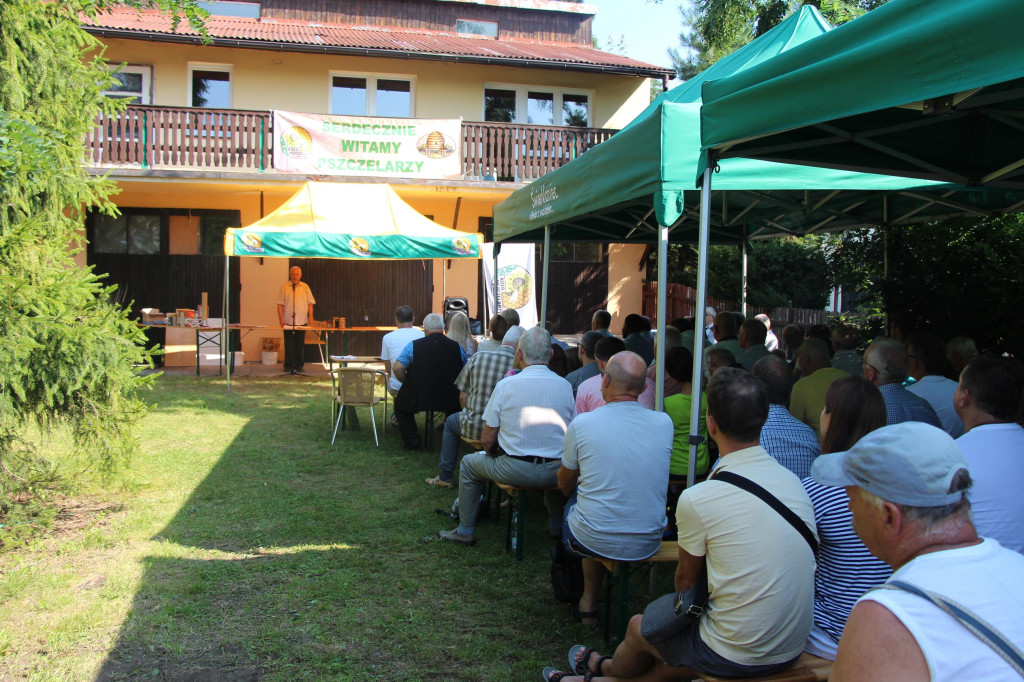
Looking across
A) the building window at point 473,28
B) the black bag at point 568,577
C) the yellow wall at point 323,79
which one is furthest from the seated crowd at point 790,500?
the building window at point 473,28

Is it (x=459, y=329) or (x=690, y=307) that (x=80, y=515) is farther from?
(x=690, y=307)

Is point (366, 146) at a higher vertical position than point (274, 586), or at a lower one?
higher

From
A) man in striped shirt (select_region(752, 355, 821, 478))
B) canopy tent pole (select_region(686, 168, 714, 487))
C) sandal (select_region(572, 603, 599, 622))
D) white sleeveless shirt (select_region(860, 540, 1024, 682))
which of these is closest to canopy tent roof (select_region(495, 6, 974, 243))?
canopy tent pole (select_region(686, 168, 714, 487))

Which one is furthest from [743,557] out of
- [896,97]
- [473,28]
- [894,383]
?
[473,28]

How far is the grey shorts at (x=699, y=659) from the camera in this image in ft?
8.13

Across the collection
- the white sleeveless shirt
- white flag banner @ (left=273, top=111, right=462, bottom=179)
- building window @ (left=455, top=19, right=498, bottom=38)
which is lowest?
the white sleeveless shirt

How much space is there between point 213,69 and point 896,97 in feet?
50.3

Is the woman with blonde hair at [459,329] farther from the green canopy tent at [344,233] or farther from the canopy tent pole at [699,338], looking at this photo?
the canopy tent pole at [699,338]

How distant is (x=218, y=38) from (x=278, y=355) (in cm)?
583

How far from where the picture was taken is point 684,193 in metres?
6.51

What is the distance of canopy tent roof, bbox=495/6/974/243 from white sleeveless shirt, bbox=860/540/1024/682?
237 centimetres

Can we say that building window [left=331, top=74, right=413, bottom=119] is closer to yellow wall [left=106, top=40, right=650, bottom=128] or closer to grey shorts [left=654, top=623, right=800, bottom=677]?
yellow wall [left=106, top=40, right=650, bottom=128]

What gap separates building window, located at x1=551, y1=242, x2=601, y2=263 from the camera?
1608 cm

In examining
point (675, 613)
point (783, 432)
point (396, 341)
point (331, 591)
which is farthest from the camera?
point (396, 341)
